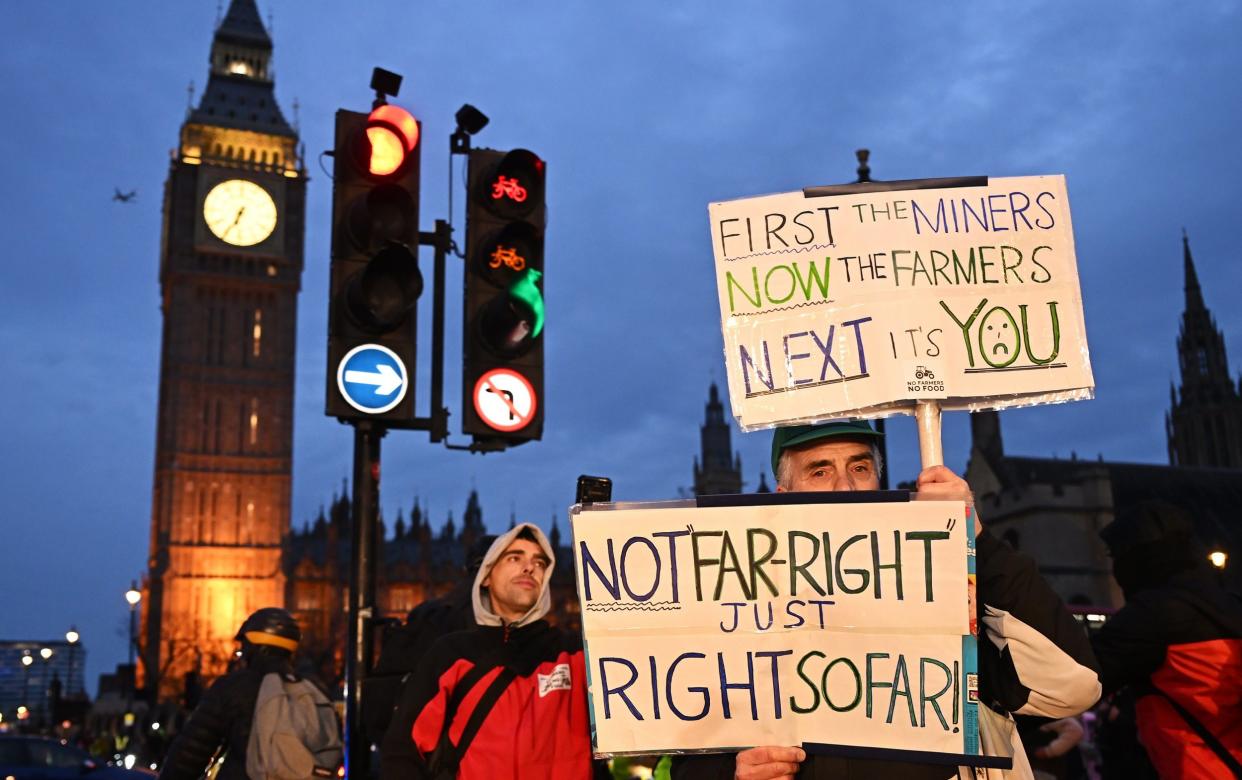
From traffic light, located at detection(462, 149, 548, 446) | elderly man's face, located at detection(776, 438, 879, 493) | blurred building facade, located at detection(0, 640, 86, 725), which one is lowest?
blurred building facade, located at detection(0, 640, 86, 725)

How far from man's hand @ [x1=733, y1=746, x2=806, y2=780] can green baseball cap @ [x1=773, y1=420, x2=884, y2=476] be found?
0.82 m

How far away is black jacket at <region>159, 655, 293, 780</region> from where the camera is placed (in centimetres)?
519

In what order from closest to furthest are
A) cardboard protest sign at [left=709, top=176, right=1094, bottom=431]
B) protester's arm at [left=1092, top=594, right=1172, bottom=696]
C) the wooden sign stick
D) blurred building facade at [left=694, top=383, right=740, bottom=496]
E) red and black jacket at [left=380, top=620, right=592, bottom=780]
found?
1. the wooden sign stick
2. cardboard protest sign at [left=709, top=176, right=1094, bottom=431]
3. red and black jacket at [left=380, top=620, right=592, bottom=780]
4. protester's arm at [left=1092, top=594, right=1172, bottom=696]
5. blurred building facade at [left=694, top=383, right=740, bottom=496]

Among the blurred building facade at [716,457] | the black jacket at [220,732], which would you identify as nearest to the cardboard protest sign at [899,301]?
the black jacket at [220,732]

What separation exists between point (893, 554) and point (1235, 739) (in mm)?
1839

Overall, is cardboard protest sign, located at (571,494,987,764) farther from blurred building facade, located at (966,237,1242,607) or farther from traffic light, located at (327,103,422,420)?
blurred building facade, located at (966,237,1242,607)

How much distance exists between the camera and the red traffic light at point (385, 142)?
5.50m

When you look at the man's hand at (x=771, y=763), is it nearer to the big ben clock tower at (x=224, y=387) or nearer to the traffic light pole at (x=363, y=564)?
the traffic light pole at (x=363, y=564)

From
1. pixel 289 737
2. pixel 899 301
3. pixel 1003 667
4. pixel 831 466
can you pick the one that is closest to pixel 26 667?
pixel 289 737

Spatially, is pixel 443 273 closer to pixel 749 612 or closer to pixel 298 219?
pixel 749 612

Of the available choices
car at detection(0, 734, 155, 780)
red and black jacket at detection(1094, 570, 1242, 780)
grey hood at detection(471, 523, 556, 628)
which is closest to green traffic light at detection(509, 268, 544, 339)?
grey hood at detection(471, 523, 556, 628)

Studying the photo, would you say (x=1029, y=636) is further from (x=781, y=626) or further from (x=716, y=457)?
(x=716, y=457)

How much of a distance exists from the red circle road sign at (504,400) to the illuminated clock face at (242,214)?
66185 millimetres

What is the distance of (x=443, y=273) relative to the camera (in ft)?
19.8
